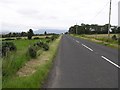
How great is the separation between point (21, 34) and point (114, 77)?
11837 centimetres

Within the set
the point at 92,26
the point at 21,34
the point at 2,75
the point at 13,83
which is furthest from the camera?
the point at 92,26

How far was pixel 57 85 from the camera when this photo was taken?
8.84 metres

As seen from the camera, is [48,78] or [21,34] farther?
[21,34]

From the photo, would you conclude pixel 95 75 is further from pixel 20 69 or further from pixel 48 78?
pixel 20 69

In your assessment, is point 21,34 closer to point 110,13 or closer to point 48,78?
point 110,13

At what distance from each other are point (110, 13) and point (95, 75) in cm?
3514

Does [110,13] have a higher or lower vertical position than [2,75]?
higher

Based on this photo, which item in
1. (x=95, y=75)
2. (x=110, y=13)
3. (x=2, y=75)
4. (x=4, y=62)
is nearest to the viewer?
(x=2, y=75)

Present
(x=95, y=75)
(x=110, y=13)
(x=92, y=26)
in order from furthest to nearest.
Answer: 1. (x=92, y=26)
2. (x=110, y=13)
3. (x=95, y=75)

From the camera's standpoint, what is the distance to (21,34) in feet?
415

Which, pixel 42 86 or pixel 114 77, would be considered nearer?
pixel 42 86

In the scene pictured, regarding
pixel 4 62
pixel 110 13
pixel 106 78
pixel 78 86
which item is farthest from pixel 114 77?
pixel 110 13

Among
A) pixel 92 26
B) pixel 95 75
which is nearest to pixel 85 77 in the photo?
pixel 95 75

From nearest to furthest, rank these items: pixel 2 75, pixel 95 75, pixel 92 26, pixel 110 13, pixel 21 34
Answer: pixel 2 75 < pixel 95 75 < pixel 110 13 < pixel 21 34 < pixel 92 26
